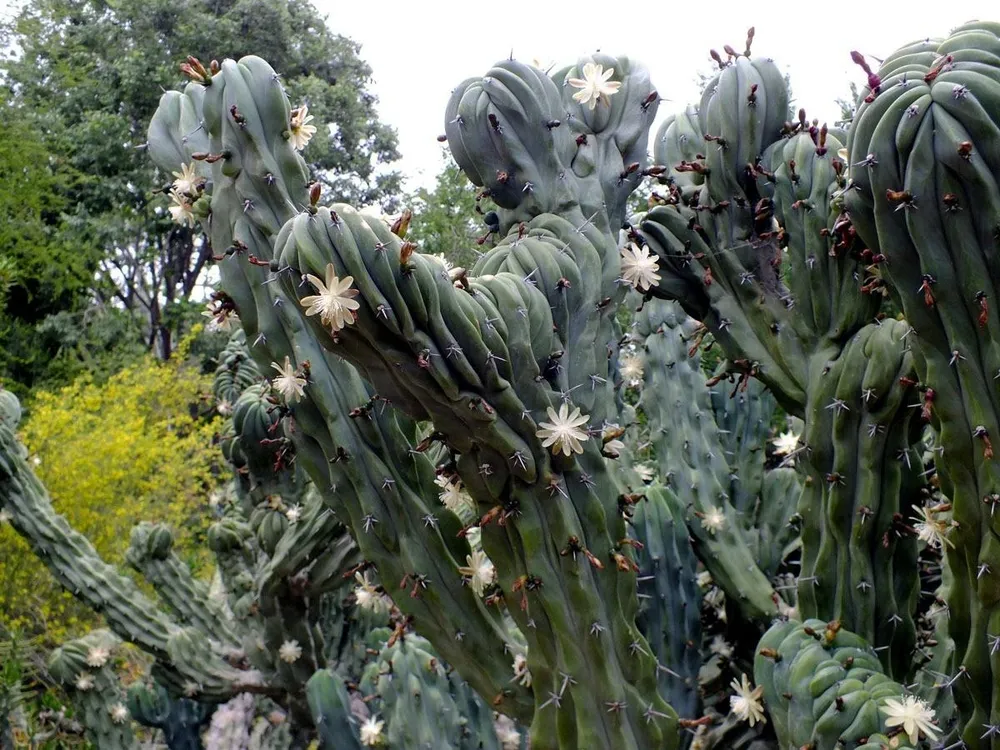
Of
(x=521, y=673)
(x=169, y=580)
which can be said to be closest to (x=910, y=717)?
(x=521, y=673)

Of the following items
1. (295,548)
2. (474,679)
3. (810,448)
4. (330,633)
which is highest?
(810,448)

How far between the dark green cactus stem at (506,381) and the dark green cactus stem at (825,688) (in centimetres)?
30

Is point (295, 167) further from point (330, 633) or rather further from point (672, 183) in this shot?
point (330, 633)

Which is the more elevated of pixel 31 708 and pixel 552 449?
pixel 552 449

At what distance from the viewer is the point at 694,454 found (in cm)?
413

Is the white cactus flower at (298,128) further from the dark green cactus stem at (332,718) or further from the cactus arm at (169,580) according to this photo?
the cactus arm at (169,580)

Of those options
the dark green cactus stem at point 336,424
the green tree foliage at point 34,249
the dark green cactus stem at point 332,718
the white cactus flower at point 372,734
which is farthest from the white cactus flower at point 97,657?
the green tree foliage at point 34,249

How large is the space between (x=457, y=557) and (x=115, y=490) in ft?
26.9

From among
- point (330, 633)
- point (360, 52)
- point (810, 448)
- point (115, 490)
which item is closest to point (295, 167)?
point (810, 448)

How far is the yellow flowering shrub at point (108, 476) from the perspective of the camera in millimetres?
8547

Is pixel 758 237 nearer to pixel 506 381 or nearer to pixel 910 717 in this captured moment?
pixel 506 381

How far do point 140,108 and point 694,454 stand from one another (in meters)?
13.6

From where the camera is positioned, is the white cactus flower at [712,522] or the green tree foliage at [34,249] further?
the green tree foliage at [34,249]

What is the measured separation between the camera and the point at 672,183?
3043 millimetres
